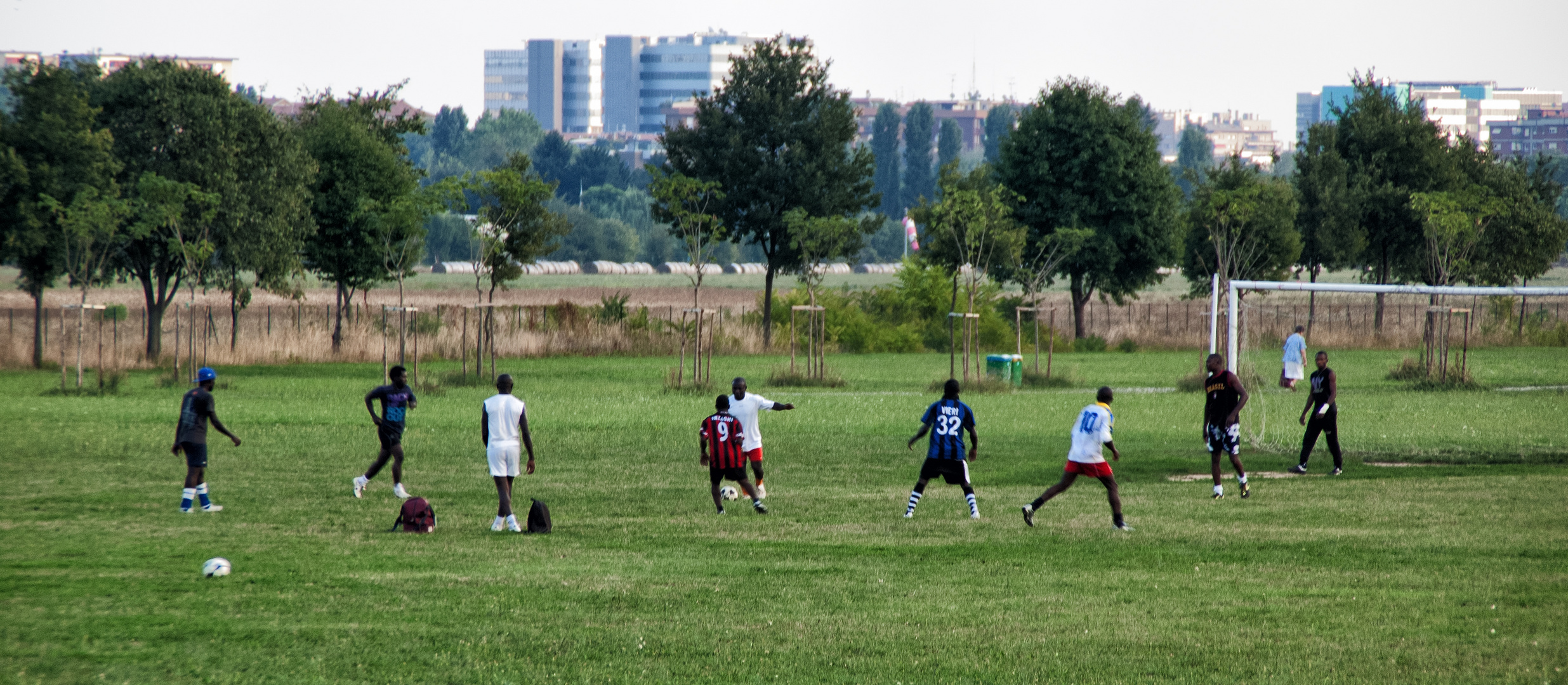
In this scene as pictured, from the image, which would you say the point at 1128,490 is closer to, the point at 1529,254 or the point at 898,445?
the point at 898,445

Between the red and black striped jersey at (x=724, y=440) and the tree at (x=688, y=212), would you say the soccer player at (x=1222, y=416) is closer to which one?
the red and black striped jersey at (x=724, y=440)

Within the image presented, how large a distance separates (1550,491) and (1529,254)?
39860 millimetres

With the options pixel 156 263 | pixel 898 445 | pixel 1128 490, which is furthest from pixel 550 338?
pixel 1128 490

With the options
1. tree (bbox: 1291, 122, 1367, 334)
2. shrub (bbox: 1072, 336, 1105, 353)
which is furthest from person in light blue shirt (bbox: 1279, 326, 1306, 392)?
tree (bbox: 1291, 122, 1367, 334)

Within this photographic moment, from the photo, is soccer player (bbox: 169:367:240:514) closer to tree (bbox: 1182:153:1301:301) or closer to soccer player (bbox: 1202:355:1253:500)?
soccer player (bbox: 1202:355:1253:500)

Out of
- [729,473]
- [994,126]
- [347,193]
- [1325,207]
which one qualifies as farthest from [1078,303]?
[994,126]

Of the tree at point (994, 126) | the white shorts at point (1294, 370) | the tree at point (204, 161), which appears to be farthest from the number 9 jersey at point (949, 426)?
the tree at point (994, 126)

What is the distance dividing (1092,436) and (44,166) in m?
31.9

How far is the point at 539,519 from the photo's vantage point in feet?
48.1

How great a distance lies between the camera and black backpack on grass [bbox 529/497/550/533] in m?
14.6

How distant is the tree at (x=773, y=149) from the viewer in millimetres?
51000

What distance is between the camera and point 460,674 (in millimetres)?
9164

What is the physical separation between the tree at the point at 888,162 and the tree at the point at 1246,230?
9617 centimetres

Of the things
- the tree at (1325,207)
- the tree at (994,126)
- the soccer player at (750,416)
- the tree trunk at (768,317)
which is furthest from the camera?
the tree at (994,126)
